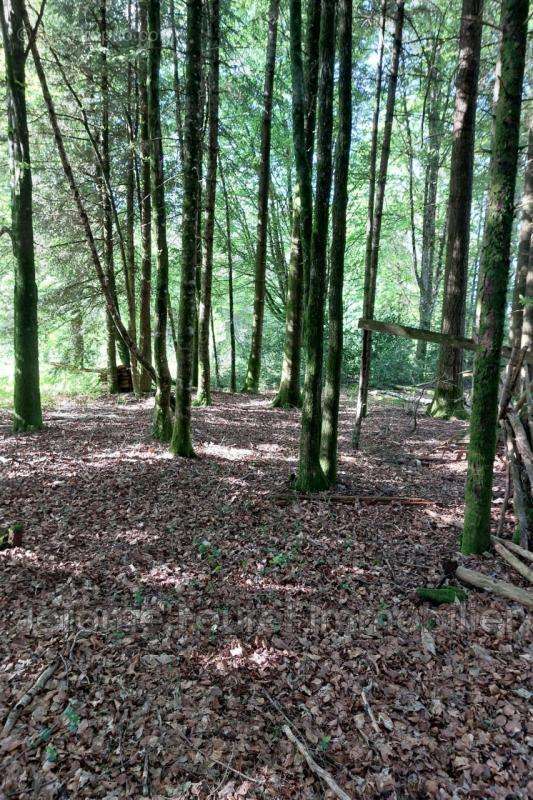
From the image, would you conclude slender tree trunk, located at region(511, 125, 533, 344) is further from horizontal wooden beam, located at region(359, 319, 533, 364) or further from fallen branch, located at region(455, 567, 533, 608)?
fallen branch, located at region(455, 567, 533, 608)

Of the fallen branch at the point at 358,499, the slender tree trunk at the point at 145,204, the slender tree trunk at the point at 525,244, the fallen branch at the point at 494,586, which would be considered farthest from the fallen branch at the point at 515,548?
the slender tree trunk at the point at 145,204

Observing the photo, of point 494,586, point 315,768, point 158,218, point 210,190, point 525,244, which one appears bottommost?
point 315,768

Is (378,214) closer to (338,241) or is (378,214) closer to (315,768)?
(338,241)

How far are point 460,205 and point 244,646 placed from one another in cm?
1098

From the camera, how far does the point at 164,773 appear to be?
2.64 meters

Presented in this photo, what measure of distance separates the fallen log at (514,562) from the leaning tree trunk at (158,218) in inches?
234

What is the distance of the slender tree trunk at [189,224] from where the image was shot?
6.37m

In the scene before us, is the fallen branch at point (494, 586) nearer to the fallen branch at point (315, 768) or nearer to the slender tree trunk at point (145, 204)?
the fallen branch at point (315, 768)

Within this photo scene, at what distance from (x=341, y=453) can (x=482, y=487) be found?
415 cm

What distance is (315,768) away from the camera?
8.64 ft

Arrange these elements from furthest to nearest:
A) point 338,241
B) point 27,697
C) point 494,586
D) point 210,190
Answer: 1. point 210,190
2. point 338,241
3. point 494,586
4. point 27,697

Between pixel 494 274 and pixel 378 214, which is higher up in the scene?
pixel 378 214

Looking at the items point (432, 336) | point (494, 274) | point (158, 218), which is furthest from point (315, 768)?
point (158, 218)

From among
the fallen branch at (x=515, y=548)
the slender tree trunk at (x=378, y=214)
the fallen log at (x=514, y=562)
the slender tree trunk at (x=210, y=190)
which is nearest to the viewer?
the fallen log at (x=514, y=562)
